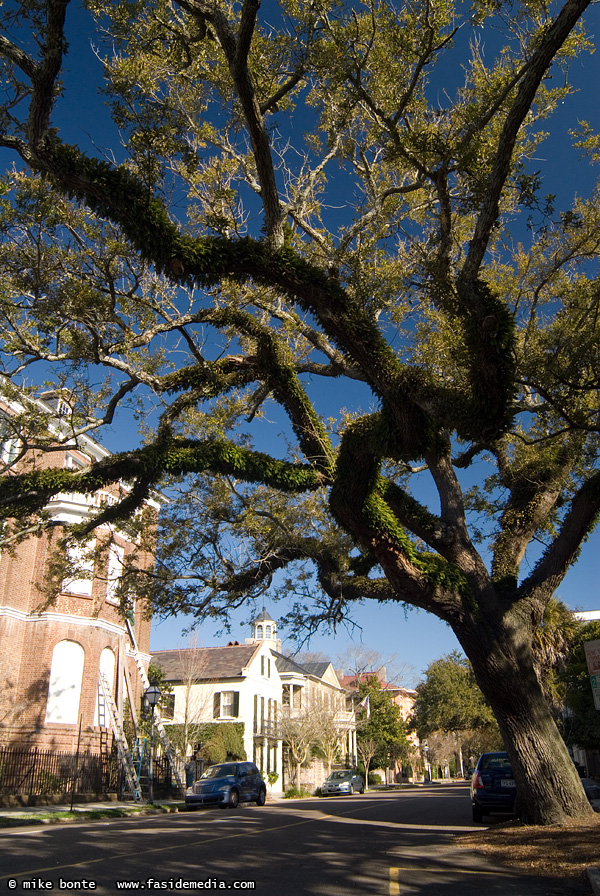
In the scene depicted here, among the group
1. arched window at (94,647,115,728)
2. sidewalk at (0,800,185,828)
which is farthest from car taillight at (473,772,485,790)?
arched window at (94,647,115,728)

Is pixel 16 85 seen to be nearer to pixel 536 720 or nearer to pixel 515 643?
pixel 515 643

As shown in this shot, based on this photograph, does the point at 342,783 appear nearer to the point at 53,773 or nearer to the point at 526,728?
the point at 53,773

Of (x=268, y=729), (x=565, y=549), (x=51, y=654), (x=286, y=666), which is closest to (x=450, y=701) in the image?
(x=286, y=666)

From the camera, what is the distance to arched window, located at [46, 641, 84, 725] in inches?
934

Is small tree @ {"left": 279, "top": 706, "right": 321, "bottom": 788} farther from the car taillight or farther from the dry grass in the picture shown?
the dry grass

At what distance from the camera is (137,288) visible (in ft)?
41.5

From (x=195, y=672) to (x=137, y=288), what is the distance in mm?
26981

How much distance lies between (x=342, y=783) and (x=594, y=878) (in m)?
31.8

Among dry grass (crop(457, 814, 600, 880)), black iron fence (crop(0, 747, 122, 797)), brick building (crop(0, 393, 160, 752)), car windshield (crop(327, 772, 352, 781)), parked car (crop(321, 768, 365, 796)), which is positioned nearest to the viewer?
dry grass (crop(457, 814, 600, 880))

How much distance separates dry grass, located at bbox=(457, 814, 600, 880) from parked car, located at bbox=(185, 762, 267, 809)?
11.8 metres

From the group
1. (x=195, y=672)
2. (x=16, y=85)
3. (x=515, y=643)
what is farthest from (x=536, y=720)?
(x=195, y=672)

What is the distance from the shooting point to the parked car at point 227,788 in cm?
2052

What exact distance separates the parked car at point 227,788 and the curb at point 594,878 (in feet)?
54.9

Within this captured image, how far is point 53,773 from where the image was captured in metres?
21.6
